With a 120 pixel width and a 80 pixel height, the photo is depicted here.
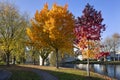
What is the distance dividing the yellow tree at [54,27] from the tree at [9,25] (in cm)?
592

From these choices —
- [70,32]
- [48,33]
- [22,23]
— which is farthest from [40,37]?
[22,23]

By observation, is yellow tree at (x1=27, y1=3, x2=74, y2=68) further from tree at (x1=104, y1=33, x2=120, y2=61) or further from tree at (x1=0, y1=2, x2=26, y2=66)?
tree at (x1=104, y1=33, x2=120, y2=61)

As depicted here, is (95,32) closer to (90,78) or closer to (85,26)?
(85,26)

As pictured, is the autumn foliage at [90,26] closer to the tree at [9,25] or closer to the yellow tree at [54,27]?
the yellow tree at [54,27]

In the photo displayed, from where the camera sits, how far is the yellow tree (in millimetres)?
38844

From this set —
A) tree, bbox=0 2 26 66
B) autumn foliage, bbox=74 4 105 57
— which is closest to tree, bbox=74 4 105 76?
autumn foliage, bbox=74 4 105 57

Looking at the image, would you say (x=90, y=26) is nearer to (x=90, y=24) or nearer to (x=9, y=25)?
(x=90, y=24)

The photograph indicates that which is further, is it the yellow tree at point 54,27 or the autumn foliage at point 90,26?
the yellow tree at point 54,27

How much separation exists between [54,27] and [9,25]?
34.7 feet

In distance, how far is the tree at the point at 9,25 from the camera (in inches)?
1777

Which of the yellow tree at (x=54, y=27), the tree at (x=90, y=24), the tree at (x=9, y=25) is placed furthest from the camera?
the tree at (x=9, y=25)

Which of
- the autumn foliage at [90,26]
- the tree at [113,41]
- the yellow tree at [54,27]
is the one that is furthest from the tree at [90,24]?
the tree at [113,41]

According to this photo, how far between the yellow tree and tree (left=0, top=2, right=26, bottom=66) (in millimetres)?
5921

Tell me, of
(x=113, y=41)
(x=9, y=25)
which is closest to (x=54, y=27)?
(x=9, y=25)
